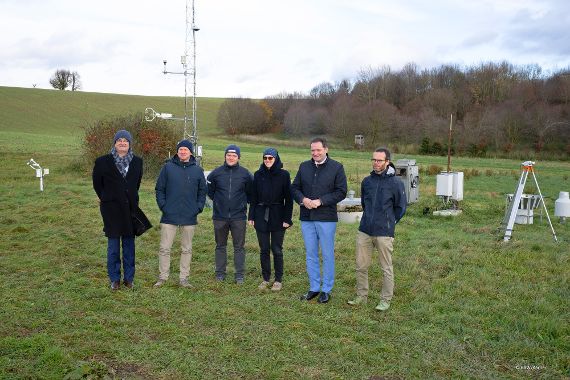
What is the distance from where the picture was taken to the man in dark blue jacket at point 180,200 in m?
6.52

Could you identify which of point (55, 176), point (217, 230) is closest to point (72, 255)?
point (217, 230)

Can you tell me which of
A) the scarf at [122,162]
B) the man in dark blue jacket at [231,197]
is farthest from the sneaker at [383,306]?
the scarf at [122,162]

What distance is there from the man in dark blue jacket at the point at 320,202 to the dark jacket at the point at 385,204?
0.38 m

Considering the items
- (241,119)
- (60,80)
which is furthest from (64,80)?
(241,119)

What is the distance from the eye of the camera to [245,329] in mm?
5160

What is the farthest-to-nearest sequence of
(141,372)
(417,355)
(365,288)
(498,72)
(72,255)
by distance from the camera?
(498,72)
(72,255)
(365,288)
(417,355)
(141,372)

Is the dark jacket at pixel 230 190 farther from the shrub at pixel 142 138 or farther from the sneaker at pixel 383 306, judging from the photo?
the shrub at pixel 142 138

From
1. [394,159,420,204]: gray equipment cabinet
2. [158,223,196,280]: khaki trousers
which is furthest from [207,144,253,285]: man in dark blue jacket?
[394,159,420,204]: gray equipment cabinet

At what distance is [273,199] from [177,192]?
1172 mm

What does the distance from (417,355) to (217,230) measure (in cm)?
309

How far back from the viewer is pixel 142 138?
19.2 m

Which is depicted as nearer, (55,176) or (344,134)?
(55,176)

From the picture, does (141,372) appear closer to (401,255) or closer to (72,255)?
(72,255)

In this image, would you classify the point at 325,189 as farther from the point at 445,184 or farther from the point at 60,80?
the point at 60,80
